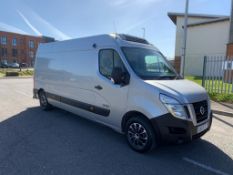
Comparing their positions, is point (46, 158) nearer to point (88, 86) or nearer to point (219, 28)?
point (88, 86)

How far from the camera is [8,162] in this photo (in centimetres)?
354

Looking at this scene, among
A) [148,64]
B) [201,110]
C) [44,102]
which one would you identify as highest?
[148,64]

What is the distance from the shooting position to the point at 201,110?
3908 mm

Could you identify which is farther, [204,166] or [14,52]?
[14,52]

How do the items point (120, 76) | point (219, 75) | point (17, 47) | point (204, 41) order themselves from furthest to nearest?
1. point (17, 47)
2. point (204, 41)
3. point (219, 75)
4. point (120, 76)

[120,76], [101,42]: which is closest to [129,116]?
[120,76]

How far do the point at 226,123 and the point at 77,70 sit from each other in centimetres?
467

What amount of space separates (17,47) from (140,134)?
3072 inches

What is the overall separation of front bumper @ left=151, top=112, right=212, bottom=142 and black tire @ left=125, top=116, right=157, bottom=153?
0.70 feet

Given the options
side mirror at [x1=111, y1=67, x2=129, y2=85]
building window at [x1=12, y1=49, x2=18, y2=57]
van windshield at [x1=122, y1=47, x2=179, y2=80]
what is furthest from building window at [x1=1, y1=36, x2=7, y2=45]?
side mirror at [x1=111, y1=67, x2=129, y2=85]

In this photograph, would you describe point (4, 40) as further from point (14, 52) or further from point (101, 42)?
point (101, 42)

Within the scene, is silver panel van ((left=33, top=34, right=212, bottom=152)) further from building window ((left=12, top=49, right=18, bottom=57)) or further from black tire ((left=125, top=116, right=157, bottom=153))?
building window ((left=12, top=49, right=18, bottom=57))

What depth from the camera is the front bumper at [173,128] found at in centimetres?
355

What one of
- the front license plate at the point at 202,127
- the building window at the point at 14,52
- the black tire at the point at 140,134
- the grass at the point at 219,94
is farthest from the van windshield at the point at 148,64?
the building window at the point at 14,52
